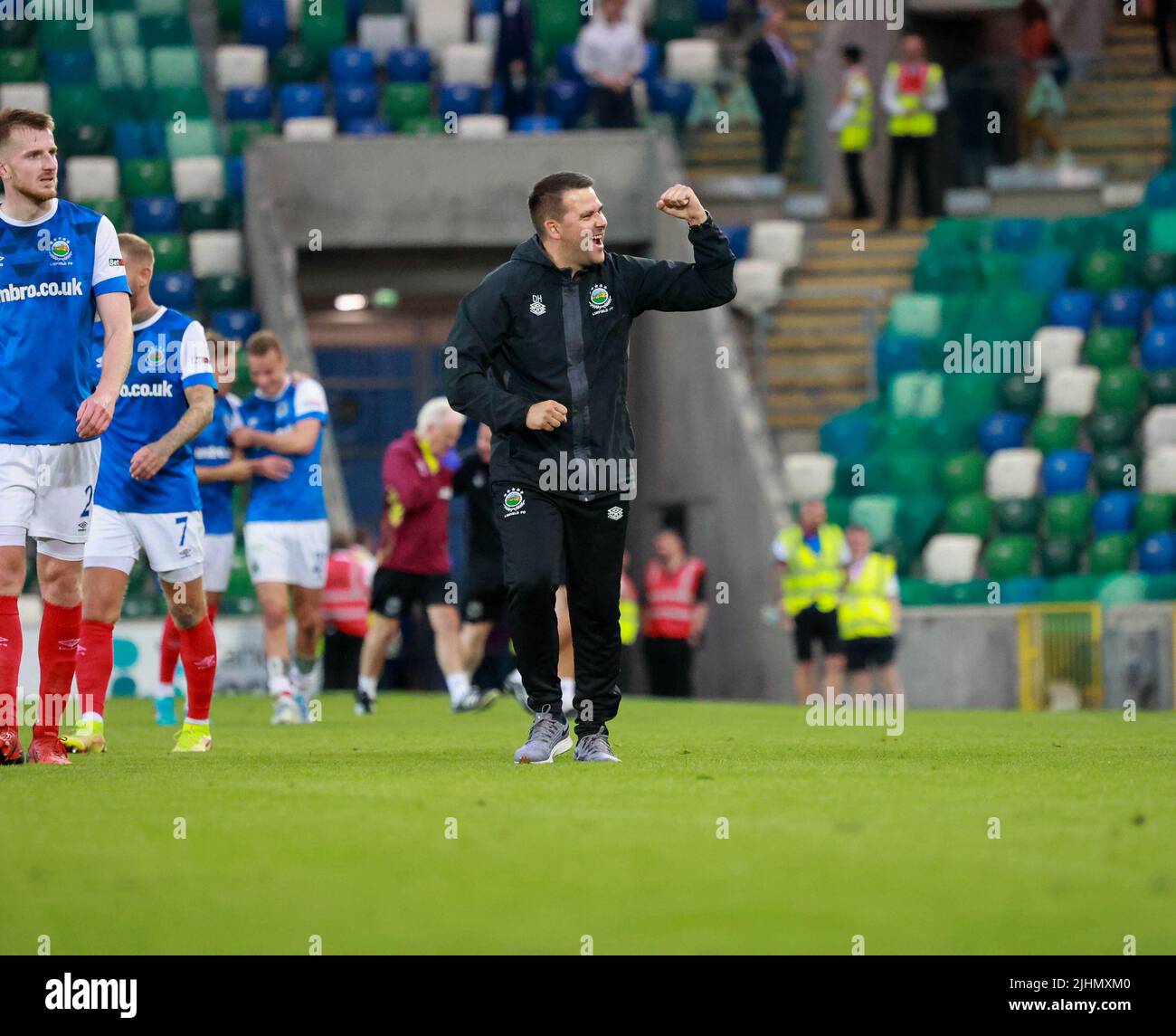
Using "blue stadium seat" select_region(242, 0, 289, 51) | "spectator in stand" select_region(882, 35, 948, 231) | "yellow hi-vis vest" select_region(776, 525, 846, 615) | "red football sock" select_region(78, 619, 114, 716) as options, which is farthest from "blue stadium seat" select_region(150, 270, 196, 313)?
"red football sock" select_region(78, 619, 114, 716)

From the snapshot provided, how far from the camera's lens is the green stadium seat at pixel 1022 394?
2195 centimetres

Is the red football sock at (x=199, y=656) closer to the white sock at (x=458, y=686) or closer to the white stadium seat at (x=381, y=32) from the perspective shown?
the white sock at (x=458, y=686)

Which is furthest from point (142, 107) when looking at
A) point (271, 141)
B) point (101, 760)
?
point (101, 760)

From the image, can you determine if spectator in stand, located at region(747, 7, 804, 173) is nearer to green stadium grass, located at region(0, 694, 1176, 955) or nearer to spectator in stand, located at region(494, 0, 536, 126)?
spectator in stand, located at region(494, 0, 536, 126)

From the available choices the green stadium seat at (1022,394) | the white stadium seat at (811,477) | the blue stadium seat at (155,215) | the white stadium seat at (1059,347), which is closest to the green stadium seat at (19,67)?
the blue stadium seat at (155,215)

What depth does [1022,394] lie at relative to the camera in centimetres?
2198

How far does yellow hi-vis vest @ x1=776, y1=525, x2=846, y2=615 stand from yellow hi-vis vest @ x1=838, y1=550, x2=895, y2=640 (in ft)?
2.23

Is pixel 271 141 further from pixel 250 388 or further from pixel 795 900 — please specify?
pixel 795 900

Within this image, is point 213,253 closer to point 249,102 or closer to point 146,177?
point 146,177

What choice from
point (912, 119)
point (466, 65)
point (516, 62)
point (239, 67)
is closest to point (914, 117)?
point (912, 119)

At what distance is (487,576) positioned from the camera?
15.8 meters

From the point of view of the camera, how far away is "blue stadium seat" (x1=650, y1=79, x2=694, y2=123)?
83.9ft

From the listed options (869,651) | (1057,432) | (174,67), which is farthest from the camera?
(174,67)

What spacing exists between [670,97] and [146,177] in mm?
5952
